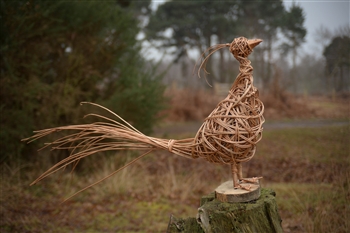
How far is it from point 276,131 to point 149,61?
405 centimetres

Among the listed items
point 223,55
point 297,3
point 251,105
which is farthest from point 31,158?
point 223,55

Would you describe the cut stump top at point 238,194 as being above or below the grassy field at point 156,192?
above

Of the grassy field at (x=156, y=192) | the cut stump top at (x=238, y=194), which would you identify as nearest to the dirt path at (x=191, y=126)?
the grassy field at (x=156, y=192)

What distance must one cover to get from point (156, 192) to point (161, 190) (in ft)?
0.29

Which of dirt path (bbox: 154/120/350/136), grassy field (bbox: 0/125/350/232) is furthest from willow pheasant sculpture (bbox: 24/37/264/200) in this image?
dirt path (bbox: 154/120/350/136)

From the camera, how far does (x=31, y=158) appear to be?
5.20m

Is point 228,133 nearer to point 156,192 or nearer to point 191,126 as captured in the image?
point 156,192

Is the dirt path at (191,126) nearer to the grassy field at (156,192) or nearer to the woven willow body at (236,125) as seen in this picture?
the grassy field at (156,192)

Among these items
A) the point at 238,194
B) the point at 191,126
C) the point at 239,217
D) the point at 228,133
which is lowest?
the point at 191,126

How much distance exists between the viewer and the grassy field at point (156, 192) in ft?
11.4

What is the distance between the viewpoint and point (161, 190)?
492cm

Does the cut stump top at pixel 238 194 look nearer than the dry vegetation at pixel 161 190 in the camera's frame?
Yes

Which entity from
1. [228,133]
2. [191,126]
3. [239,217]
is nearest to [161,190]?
[239,217]

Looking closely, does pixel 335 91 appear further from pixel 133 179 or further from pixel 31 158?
pixel 31 158
